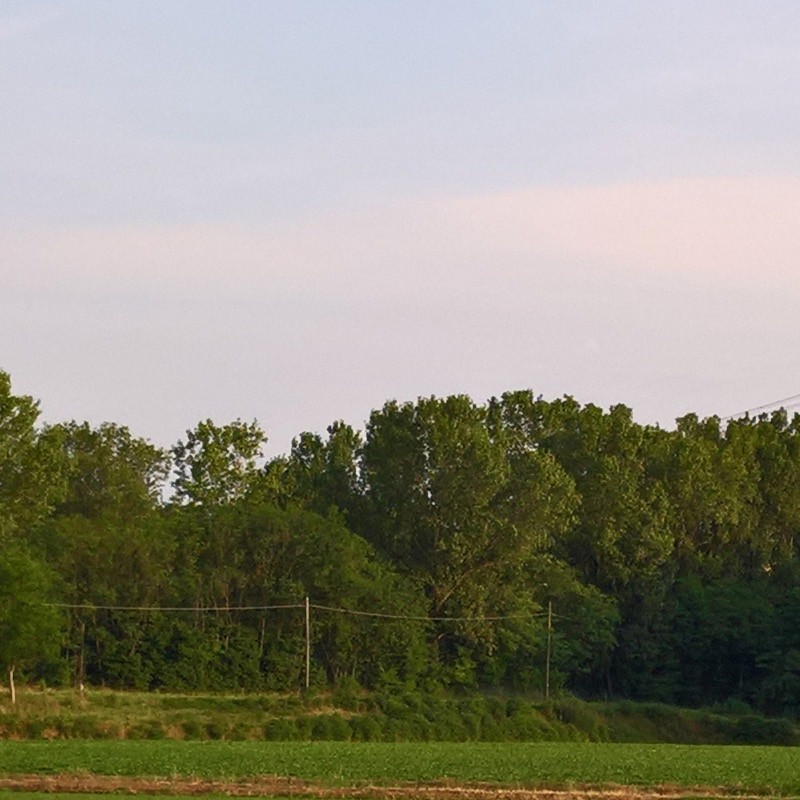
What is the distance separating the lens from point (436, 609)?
9644 centimetres

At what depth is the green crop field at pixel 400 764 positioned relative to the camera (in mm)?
43375

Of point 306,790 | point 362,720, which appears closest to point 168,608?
point 362,720

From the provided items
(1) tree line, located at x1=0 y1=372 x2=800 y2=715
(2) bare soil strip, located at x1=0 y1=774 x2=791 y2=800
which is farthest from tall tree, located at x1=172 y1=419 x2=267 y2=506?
(2) bare soil strip, located at x1=0 y1=774 x2=791 y2=800

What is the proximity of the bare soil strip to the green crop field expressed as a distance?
128cm

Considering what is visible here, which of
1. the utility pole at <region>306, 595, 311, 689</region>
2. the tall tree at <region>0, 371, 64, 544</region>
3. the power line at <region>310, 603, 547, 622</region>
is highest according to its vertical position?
the tall tree at <region>0, 371, 64, 544</region>

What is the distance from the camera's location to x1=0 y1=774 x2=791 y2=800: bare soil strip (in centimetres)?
3791

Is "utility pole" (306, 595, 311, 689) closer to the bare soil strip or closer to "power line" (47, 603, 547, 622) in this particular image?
"power line" (47, 603, 547, 622)

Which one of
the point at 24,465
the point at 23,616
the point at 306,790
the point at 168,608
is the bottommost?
the point at 306,790

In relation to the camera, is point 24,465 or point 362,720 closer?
A: point 362,720

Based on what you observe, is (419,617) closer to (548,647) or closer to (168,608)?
(548,647)

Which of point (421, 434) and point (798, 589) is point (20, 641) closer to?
point (421, 434)

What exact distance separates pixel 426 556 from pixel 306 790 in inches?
2289

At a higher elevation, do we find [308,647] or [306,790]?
[308,647]

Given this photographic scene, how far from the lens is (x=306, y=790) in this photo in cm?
3928
